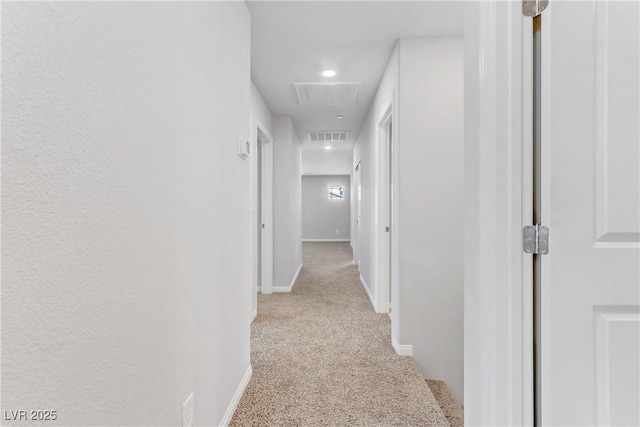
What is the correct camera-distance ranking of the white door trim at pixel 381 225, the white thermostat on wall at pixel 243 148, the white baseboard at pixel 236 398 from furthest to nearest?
1. the white door trim at pixel 381 225
2. the white thermostat on wall at pixel 243 148
3. the white baseboard at pixel 236 398

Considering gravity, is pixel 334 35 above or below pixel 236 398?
above

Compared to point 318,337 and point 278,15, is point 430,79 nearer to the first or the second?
point 278,15

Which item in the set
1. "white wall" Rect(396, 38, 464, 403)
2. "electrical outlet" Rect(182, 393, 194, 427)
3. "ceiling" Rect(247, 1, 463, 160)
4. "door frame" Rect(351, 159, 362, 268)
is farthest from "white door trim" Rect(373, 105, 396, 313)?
"electrical outlet" Rect(182, 393, 194, 427)

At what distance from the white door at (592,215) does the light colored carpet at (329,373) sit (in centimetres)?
89

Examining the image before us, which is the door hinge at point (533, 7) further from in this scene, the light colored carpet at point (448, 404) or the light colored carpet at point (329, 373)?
the light colored carpet at point (448, 404)

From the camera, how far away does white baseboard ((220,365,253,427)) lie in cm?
163

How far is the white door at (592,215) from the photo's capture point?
0.97 m

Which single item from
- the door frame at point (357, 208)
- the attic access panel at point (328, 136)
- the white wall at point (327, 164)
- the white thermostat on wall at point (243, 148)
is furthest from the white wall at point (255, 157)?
the white wall at point (327, 164)

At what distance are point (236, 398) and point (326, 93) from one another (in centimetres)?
307

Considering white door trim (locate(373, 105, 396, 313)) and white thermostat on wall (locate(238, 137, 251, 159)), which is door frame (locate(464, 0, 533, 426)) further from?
white door trim (locate(373, 105, 396, 313))

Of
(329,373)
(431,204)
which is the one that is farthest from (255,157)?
(329,373)

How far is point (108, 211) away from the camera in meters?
0.78

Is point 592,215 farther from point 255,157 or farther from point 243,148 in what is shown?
point 255,157

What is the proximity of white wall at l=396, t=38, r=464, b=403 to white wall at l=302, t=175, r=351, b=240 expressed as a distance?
8.57 meters
